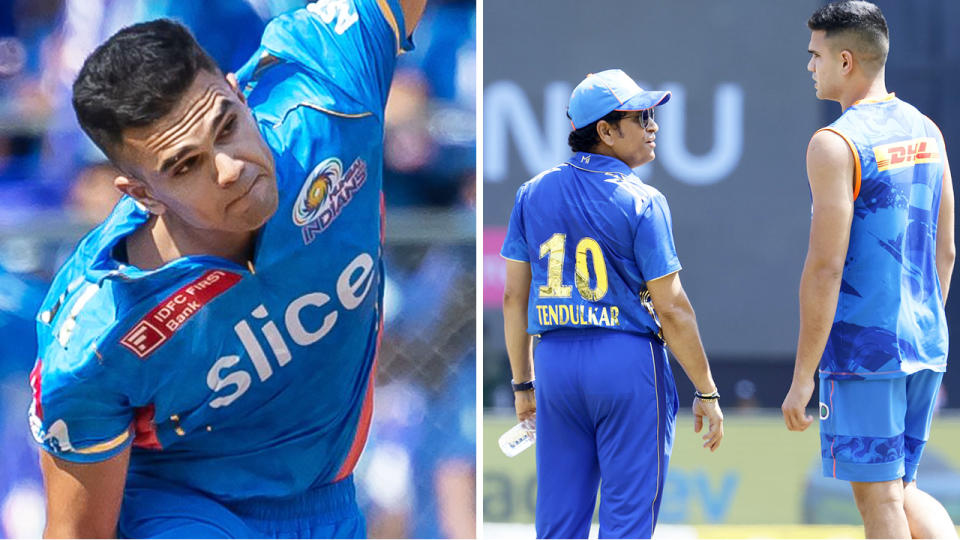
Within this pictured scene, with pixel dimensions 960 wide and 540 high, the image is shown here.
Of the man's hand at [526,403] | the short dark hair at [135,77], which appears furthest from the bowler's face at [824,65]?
the short dark hair at [135,77]

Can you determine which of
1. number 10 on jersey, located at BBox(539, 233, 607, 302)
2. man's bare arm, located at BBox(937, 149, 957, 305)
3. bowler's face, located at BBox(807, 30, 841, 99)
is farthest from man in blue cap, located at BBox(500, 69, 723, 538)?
man's bare arm, located at BBox(937, 149, 957, 305)

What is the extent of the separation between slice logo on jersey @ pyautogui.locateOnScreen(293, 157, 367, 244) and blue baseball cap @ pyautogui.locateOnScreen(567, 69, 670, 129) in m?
0.58

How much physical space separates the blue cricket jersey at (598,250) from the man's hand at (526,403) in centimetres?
27

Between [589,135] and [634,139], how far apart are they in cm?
11

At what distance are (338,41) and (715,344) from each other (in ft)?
20.9

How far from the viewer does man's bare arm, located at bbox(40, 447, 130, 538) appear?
10.4 feet

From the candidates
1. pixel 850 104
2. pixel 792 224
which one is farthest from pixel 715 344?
pixel 850 104

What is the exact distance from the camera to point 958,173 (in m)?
9.27

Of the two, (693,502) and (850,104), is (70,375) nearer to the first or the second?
(850,104)

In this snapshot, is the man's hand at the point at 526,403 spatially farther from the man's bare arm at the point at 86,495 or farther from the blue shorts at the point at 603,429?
the man's bare arm at the point at 86,495

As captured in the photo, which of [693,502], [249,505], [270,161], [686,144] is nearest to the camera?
[270,161]

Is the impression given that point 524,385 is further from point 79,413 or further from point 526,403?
point 79,413

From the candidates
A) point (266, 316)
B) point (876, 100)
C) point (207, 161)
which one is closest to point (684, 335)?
point (876, 100)

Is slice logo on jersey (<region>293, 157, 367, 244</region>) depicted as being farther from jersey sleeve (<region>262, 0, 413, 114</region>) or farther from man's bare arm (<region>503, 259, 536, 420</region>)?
man's bare arm (<region>503, 259, 536, 420</region>)
